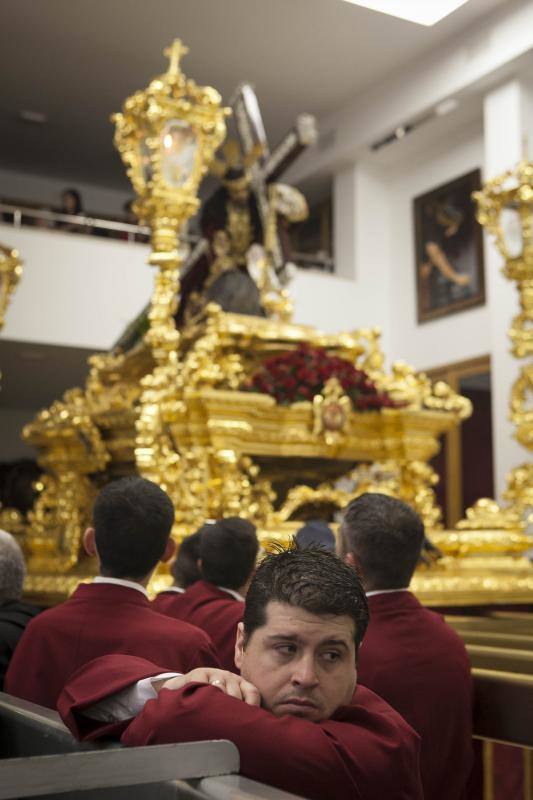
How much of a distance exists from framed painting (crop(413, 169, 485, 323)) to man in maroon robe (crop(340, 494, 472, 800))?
33.8 feet

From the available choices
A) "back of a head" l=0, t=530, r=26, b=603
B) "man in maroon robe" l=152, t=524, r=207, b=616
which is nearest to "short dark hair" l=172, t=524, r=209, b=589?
"man in maroon robe" l=152, t=524, r=207, b=616

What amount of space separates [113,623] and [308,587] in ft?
2.82

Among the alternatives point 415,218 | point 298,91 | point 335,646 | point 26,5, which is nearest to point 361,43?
point 298,91

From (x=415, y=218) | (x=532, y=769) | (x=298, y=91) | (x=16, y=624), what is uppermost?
(x=298, y=91)

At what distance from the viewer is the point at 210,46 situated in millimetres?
12312

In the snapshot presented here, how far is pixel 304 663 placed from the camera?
59.7 inches

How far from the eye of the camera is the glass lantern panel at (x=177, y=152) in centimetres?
569

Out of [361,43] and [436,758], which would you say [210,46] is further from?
[436,758]

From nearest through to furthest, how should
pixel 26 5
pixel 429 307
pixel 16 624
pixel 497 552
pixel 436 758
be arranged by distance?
pixel 436 758
pixel 16 624
pixel 497 552
pixel 26 5
pixel 429 307

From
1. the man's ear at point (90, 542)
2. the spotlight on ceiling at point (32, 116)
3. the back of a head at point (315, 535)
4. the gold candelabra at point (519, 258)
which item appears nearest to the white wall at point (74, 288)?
the spotlight on ceiling at point (32, 116)

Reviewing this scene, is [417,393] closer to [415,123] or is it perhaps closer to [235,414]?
[235,414]

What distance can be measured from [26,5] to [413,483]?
821cm

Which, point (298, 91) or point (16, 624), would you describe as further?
point (298, 91)

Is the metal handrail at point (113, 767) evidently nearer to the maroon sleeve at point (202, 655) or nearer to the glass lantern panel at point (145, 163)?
the maroon sleeve at point (202, 655)
